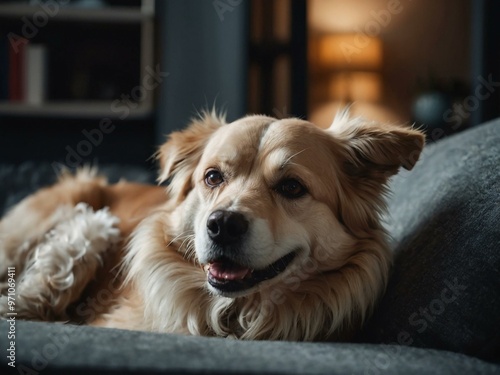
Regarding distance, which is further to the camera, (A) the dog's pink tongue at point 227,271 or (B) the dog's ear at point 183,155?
(B) the dog's ear at point 183,155

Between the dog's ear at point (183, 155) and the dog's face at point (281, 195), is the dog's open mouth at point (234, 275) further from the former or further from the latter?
the dog's ear at point (183, 155)

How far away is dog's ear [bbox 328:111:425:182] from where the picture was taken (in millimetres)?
1571

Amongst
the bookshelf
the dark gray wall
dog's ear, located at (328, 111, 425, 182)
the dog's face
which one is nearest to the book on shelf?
the bookshelf

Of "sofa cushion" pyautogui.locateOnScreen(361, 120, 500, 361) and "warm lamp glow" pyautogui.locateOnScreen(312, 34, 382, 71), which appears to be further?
"warm lamp glow" pyautogui.locateOnScreen(312, 34, 382, 71)

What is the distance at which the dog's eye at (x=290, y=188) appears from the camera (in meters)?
1.54

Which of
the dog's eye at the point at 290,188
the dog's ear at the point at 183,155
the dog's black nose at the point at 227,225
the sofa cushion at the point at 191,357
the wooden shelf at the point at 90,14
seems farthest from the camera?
the wooden shelf at the point at 90,14

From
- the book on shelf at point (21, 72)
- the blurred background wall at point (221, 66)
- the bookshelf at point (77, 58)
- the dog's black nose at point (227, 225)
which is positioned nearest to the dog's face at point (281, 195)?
the dog's black nose at point (227, 225)

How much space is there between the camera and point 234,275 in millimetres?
Result: 1427

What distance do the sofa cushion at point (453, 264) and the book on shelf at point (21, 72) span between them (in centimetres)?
299

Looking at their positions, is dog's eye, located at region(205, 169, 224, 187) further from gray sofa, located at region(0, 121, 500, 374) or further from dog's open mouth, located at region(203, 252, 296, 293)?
gray sofa, located at region(0, 121, 500, 374)

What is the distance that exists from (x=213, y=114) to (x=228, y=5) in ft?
7.07

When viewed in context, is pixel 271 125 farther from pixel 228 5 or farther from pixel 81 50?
pixel 81 50

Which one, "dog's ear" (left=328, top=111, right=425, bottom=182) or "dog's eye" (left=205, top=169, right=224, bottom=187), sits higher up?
"dog's ear" (left=328, top=111, right=425, bottom=182)

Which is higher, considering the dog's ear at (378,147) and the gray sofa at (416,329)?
the dog's ear at (378,147)
